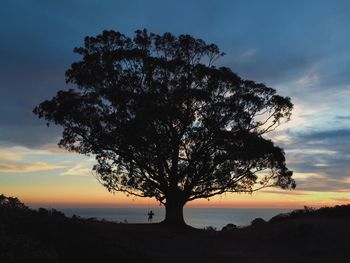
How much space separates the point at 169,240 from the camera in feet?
94.1

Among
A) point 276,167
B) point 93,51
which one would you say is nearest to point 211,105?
point 276,167

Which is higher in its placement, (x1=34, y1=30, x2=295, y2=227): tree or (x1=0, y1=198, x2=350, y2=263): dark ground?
(x1=34, y1=30, x2=295, y2=227): tree

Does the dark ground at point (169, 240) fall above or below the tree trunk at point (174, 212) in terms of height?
below

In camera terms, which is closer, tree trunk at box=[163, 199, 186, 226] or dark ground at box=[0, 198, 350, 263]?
dark ground at box=[0, 198, 350, 263]

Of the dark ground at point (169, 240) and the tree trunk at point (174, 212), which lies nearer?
the dark ground at point (169, 240)

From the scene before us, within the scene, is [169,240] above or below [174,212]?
below

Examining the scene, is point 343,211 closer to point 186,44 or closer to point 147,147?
point 147,147

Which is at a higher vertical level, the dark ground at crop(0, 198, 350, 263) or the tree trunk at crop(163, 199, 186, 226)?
the tree trunk at crop(163, 199, 186, 226)

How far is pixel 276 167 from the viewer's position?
112 ft

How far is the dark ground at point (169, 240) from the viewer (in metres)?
16.2

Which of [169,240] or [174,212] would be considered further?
[174,212]

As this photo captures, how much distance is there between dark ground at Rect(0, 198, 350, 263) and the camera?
16.2m

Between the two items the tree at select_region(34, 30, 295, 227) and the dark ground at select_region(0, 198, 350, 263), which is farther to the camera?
the tree at select_region(34, 30, 295, 227)

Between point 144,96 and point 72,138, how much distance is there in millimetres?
5629
